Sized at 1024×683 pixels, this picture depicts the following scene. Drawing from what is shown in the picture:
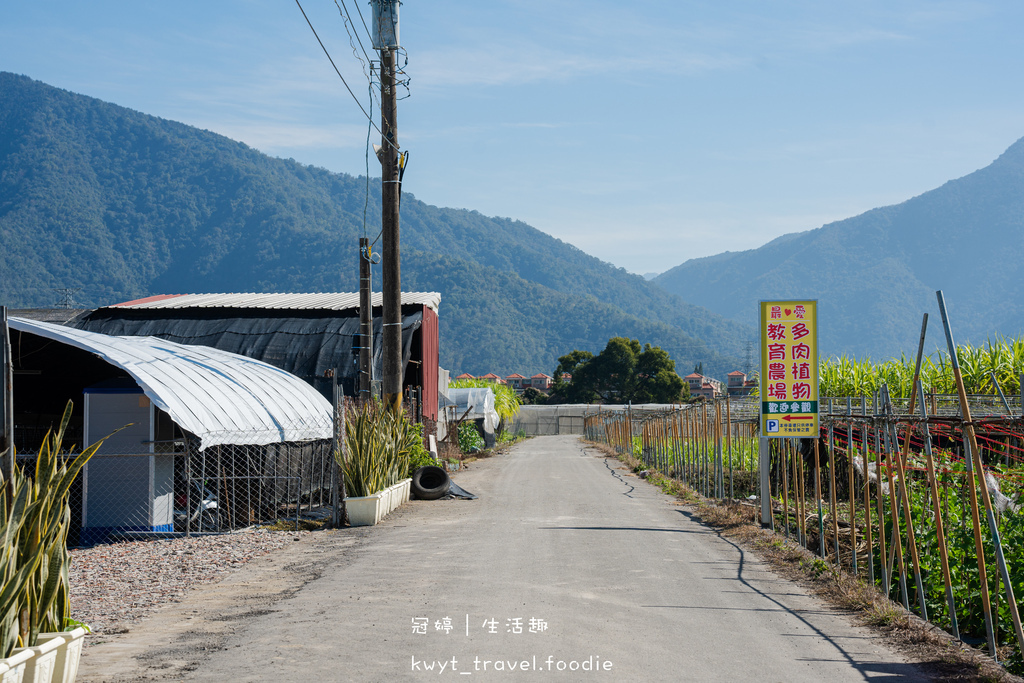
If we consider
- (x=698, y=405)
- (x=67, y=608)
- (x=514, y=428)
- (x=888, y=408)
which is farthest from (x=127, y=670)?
(x=514, y=428)

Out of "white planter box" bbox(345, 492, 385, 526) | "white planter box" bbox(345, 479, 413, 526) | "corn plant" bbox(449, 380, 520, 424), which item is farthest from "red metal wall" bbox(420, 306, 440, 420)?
"corn plant" bbox(449, 380, 520, 424)

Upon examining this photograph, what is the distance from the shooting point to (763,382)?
12.8 m

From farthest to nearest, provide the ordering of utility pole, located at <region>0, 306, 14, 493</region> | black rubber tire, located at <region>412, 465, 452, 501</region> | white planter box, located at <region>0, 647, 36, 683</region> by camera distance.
Answer: black rubber tire, located at <region>412, 465, 452, 501</region> → utility pole, located at <region>0, 306, 14, 493</region> → white planter box, located at <region>0, 647, 36, 683</region>

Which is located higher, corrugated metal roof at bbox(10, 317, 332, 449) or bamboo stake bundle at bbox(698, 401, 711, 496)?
A: corrugated metal roof at bbox(10, 317, 332, 449)

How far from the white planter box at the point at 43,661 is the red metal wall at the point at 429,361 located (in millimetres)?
24961

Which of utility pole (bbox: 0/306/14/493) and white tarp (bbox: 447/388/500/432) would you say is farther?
white tarp (bbox: 447/388/500/432)

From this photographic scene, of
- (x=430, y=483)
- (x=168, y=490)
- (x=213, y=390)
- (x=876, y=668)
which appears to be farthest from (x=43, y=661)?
(x=430, y=483)

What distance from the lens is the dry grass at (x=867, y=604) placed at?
6.14 meters

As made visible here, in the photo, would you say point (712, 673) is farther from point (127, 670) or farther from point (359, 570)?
point (359, 570)

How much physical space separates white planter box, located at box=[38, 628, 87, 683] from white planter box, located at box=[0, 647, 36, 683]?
27 centimetres

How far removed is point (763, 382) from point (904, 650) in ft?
21.1

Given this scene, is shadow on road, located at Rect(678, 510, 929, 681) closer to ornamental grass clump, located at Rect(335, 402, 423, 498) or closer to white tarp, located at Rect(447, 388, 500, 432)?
ornamental grass clump, located at Rect(335, 402, 423, 498)

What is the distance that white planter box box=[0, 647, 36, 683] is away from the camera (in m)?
4.79

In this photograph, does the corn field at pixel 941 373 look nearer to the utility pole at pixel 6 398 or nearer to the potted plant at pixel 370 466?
the potted plant at pixel 370 466
